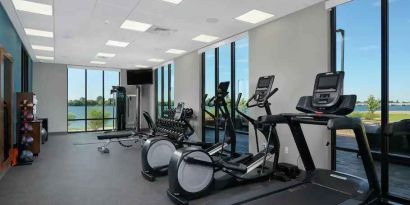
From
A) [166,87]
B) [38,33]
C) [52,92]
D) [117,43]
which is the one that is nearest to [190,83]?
[117,43]

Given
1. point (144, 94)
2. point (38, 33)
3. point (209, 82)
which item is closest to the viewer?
point (38, 33)

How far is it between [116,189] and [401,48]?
4.84 metres

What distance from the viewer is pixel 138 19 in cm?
526

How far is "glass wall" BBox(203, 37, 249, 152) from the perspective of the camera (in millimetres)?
6383

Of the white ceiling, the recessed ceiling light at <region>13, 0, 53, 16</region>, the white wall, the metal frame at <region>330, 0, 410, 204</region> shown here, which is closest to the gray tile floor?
the metal frame at <region>330, 0, 410, 204</region>

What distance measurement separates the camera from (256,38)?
5738 millimetres

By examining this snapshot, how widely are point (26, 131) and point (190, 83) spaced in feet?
15.1

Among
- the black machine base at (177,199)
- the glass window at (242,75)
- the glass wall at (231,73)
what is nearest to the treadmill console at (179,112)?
the glass wall at (231,73)

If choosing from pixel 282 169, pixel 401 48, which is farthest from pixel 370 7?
pixel 282 169

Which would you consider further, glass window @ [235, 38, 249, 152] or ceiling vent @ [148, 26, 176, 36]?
glass window @ [235, 38, 249, 152]

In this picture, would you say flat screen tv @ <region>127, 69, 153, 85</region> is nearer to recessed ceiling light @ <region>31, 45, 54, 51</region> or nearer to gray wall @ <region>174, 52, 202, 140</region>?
gray wall @ <region>174, 52, 202, 140</region>

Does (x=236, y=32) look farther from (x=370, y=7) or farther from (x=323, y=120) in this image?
(x=323, y=120)

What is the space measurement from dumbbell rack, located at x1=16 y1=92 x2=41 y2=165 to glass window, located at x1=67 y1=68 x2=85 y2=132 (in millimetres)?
5499

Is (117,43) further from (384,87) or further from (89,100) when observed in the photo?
(384,87)
